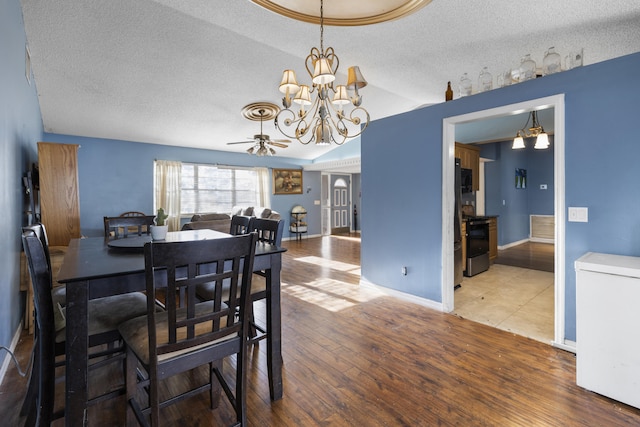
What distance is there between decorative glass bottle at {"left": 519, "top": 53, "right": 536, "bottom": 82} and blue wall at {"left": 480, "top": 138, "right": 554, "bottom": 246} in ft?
14.4

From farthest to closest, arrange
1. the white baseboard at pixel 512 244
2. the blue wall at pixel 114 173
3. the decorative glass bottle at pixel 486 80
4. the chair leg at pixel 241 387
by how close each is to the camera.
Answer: the white baseboard at pixel 512 244, the blue wall at pixel 114 173, the decorative glass bottle at pixel 486 80, the chair leg at pixel 241 387

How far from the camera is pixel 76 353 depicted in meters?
1.18

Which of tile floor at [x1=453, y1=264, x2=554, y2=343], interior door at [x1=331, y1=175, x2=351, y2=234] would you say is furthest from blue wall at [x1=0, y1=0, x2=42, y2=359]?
interior door at [x1=331, y1=175, x2=351, y2=234]

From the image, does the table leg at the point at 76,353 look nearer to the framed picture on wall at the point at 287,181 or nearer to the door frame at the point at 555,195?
the door frame at the point at 555,195

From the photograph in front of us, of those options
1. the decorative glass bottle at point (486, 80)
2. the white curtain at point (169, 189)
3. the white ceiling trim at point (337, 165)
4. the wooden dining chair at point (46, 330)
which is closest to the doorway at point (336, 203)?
the white ceiling trim at point (337, 165)

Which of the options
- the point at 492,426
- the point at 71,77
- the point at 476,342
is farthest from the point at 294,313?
the point at 71,77

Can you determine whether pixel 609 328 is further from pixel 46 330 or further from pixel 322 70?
pixel 46 330

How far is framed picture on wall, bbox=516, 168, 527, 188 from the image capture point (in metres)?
7.19

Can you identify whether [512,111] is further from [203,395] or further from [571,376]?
[203,395]

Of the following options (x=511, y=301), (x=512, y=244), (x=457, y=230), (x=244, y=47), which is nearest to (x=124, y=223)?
(x=244, y=47)

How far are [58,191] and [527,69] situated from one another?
194 inches

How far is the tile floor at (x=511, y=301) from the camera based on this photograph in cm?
272

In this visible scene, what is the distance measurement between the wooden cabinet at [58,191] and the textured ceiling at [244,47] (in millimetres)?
1066

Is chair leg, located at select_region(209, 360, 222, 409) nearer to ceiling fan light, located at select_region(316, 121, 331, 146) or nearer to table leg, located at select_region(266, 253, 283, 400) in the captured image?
table leg, located at select_region(266, 253, 283, 400)
